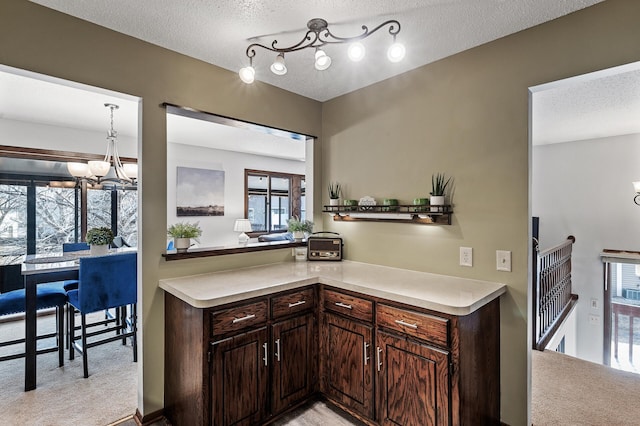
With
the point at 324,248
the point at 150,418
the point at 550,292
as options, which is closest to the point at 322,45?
the point at 324,248

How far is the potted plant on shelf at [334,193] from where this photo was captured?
3.03 metres

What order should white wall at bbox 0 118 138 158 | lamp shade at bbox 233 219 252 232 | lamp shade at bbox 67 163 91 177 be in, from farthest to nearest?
lamp shade at bbox 233 219 252 232, white wall at bbox 0 118 138 158, lamp shade at bbox 67 163 91 177

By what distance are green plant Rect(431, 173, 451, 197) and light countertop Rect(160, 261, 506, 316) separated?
0.63 m

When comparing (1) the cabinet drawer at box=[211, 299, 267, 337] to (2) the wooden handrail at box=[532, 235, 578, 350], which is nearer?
(1) the cabinet drawer at box=[211, 299, 267, 337]

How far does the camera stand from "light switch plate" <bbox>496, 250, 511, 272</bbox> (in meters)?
2.01

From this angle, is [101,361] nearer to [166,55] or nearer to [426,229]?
[166,55]

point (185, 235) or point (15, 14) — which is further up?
point (15, 14)

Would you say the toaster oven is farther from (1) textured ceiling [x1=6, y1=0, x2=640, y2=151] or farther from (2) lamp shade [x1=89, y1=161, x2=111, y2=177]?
(2) lamp shade [x1=89, y1=161, x2=111, y2=177]

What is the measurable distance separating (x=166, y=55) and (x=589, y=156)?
5959mm

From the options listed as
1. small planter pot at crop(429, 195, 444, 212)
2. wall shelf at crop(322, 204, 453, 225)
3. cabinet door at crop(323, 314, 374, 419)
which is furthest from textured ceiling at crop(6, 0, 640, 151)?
cabinet door at crop(323, 314, 374, 419)

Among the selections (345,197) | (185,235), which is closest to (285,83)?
(345,197)

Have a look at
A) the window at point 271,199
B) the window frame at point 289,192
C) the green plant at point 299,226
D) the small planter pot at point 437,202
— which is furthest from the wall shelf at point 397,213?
the window at point 271,199

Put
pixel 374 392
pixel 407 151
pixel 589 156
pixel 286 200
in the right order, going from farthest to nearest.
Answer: pixel 286 200 < pixel 589 156 < pixel 407 151 < pixel 374 392

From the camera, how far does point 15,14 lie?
1.65 meters
